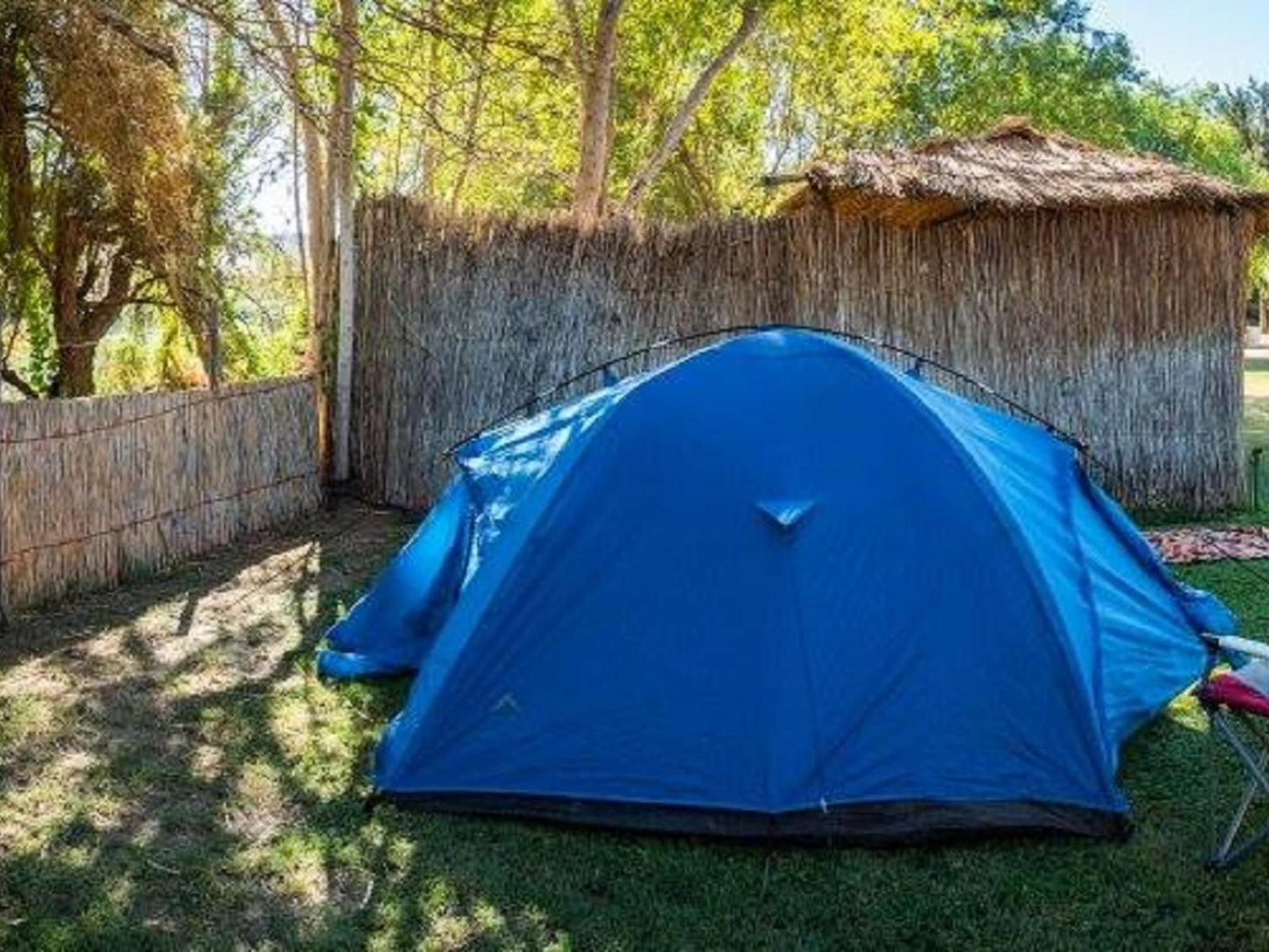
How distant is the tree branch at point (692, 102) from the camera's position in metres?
12.0

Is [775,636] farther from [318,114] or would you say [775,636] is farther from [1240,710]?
[318,114]

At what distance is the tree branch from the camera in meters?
12.0

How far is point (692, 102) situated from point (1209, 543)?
7.11 meters

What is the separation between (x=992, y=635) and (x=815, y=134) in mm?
16988

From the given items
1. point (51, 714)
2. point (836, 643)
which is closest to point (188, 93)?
point (51, 714)

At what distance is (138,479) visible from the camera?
6500 mm

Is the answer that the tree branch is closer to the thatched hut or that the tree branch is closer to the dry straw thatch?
the thatched hut

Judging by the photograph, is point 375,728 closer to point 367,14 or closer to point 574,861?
point 574,861

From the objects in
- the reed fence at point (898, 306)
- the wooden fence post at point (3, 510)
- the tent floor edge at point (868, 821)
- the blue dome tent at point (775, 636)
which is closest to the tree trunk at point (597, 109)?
the reed fence at point (898, 306)

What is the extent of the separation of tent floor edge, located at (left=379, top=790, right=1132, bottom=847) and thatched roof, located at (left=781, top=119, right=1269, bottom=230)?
4.32 meters

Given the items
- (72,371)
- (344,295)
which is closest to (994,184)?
(344,295)

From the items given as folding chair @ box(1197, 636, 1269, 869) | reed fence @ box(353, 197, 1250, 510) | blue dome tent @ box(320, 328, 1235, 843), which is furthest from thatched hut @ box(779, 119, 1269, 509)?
folding chair @ box(1197, 636, 1269, 869)

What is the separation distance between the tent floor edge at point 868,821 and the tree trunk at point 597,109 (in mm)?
8013

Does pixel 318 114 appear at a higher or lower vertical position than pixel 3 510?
higher
